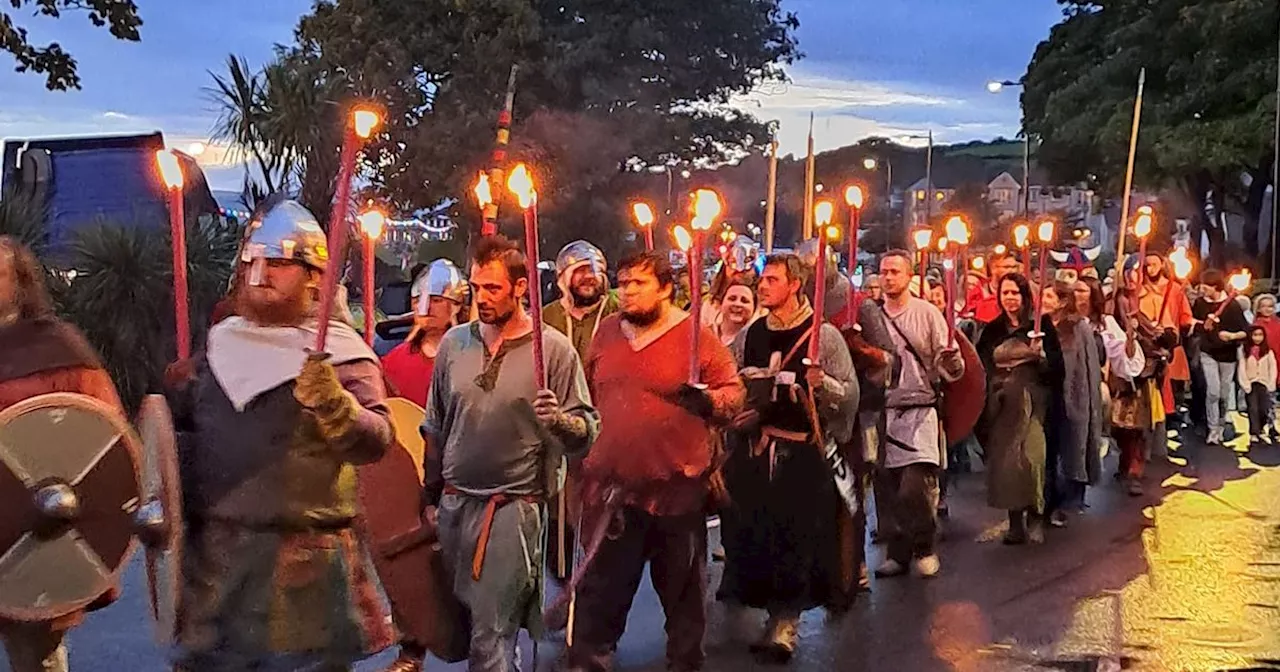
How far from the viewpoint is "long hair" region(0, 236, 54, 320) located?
552 centimetres

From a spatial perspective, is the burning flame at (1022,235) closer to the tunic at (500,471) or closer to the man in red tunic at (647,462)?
the man in red tunic at (647,462)

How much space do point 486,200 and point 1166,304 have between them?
956 centimetres

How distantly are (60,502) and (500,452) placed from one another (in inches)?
59.5

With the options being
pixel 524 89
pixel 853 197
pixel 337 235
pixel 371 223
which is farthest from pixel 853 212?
pixel 524 89

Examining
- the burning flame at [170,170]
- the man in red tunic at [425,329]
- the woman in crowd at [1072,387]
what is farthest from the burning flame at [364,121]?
the woman in crowd at [1072,387]

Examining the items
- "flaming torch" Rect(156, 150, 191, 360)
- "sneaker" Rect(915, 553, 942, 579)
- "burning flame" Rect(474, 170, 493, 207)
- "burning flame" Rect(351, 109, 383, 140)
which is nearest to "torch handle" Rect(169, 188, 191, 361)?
"flaming torch" Rect(156, 150, 191, 360)

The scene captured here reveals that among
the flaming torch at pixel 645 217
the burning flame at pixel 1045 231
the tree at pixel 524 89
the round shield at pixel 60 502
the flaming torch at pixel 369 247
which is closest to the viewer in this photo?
the round shield at pixel 60 502

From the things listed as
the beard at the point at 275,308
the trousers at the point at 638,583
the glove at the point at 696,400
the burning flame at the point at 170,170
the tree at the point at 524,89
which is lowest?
the trousers at the point at 638,583

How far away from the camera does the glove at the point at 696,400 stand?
6.45 m

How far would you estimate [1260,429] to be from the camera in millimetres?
18109

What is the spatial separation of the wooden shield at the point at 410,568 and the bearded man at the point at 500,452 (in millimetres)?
113

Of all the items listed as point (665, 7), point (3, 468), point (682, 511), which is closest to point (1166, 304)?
point (682, 511)

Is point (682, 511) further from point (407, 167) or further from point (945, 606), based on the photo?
point (407, 167)

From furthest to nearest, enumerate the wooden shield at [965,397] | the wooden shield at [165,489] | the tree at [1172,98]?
the tree at [1172,98], the wooden shield at [965,397], the wooden shield at [165,489]
